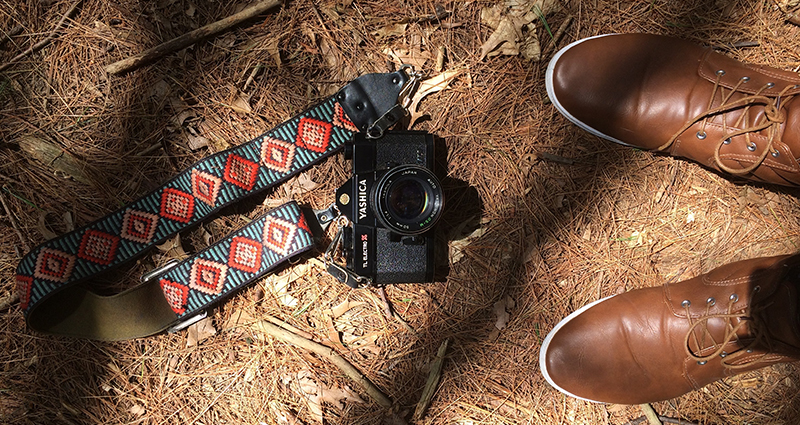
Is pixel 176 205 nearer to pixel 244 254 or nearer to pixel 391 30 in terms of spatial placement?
Answer: pixel 244 254

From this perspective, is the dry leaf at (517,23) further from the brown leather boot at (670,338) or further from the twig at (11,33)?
the twig at (11,33)

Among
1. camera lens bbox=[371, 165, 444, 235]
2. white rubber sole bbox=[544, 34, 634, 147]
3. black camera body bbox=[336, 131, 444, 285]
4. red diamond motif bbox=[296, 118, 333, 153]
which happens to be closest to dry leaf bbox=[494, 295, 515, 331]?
black camera body bbox=[336, 131, 444, 285]

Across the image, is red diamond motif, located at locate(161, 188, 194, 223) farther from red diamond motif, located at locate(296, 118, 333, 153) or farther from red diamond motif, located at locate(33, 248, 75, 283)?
red diamond motif, located at locate(296, 118, 333, 153)

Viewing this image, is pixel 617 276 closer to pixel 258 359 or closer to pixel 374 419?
pixel 374 419

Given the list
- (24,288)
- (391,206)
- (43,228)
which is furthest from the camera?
(43,228)

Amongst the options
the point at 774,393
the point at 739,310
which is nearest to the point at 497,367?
the point at 739,310

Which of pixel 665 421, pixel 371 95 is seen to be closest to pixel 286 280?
pixel 371 95
